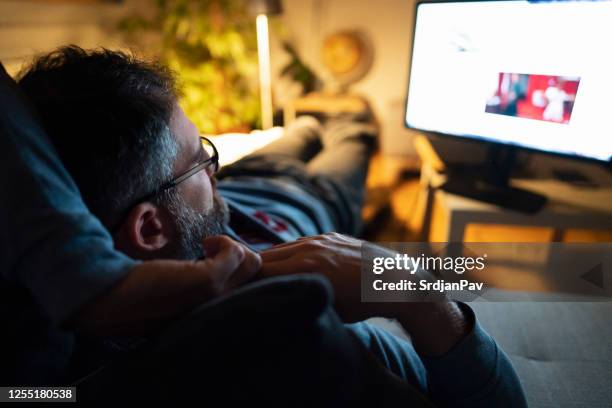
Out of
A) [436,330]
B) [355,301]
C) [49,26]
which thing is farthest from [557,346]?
[49,26]

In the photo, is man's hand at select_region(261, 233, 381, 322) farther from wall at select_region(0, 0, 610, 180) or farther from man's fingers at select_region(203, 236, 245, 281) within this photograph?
wall at select_region(0, 0, 610, 180)

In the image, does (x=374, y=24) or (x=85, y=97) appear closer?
(x=85, y=97)

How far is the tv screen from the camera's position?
97cm

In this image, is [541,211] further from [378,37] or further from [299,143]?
[378,37]

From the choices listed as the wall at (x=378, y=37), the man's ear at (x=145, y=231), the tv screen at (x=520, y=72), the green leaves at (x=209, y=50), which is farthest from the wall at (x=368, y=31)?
the man's ear at (x=145, y=231)

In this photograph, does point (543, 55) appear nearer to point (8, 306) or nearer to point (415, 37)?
point (415, 37)

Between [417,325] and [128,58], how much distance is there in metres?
0.65

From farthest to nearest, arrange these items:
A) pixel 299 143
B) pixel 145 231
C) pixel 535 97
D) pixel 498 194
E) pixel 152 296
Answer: pixel 299 143 → pixel 498 194 → pixel 535 97 → pixel 145 231 → pixel 152 296

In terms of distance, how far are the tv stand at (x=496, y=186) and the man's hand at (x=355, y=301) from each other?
787 millimetres

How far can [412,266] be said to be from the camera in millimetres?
503

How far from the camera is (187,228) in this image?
0.62m

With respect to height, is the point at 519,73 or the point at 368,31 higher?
the point at 368,31

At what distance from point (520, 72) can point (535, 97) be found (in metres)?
0.08

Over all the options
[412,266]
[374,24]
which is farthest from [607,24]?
[374,24]
